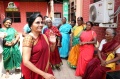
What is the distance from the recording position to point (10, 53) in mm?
4133

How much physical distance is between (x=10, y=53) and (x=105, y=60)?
250 cm

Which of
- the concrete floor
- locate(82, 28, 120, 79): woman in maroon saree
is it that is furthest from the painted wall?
locate(82, 28, 120, 79): woman in maroon saree

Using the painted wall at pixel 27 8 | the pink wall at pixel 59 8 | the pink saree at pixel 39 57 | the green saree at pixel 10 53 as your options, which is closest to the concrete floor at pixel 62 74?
the green saree at pixel 10 53

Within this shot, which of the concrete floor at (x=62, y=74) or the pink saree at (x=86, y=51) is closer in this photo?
the pink saree at (x=86, y=51)

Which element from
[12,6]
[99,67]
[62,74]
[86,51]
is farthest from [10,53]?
[12,6]

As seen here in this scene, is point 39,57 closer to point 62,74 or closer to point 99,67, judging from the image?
point 99,67

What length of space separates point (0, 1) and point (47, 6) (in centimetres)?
400

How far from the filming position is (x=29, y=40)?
1806mm

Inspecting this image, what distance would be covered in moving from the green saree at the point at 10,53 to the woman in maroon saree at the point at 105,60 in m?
2.13

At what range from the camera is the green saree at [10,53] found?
400 cm

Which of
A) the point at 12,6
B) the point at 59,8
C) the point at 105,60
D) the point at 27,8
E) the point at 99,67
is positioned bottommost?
the point at 99,67

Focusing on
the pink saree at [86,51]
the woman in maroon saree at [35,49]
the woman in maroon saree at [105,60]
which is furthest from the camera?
the pink saree at [86,51]

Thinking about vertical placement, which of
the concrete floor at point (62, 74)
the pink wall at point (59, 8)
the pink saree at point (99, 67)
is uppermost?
the pink wall at point (59, 8)

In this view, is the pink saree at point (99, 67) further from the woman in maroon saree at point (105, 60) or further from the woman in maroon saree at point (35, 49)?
the woman in maroon saree at point (35, 49)
